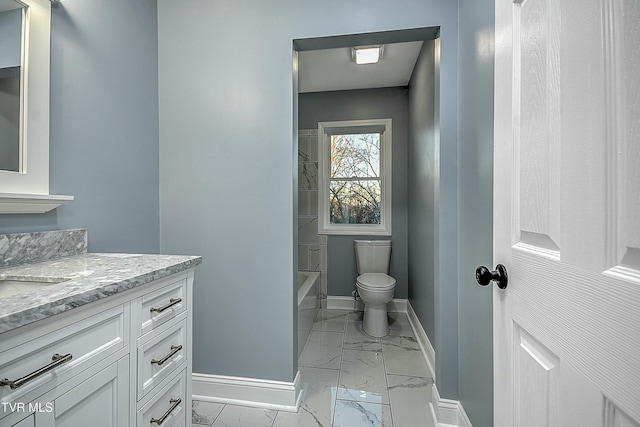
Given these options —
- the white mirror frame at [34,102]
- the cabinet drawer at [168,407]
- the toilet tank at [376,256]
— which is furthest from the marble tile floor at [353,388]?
the white mirror frame at [34,102]

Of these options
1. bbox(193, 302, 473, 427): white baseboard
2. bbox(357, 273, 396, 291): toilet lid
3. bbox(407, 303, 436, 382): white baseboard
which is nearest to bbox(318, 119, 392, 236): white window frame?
bbox(357, 273, 396, 291): toilet lid

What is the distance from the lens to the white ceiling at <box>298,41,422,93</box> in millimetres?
2484

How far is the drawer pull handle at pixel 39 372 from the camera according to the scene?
567 millimetres

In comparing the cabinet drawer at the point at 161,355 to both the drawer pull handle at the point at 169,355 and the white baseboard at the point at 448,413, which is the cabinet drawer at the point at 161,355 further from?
the white baseboard at the point at 448,413

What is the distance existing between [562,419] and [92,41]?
2.14 metres

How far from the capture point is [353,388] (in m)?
1.88

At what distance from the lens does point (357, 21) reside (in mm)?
1620

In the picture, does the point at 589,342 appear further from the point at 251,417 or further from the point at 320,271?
the point at 320,271

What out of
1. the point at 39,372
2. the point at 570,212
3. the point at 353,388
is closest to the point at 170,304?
the point at 39,372

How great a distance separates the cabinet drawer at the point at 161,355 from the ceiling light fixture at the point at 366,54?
2.31 metres

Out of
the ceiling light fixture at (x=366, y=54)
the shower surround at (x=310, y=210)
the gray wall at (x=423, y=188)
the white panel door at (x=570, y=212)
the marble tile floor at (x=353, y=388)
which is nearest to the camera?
the white panel door at (x=570, y=212)

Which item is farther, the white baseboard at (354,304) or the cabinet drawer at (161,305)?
the white baseboard at (354,304)

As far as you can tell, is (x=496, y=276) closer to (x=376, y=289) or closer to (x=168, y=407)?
(x=168, y=407)

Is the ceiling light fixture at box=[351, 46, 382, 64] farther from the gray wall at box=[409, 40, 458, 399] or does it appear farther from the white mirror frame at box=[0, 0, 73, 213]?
the white mirror frame at box=[0, 0, 73, 213]
